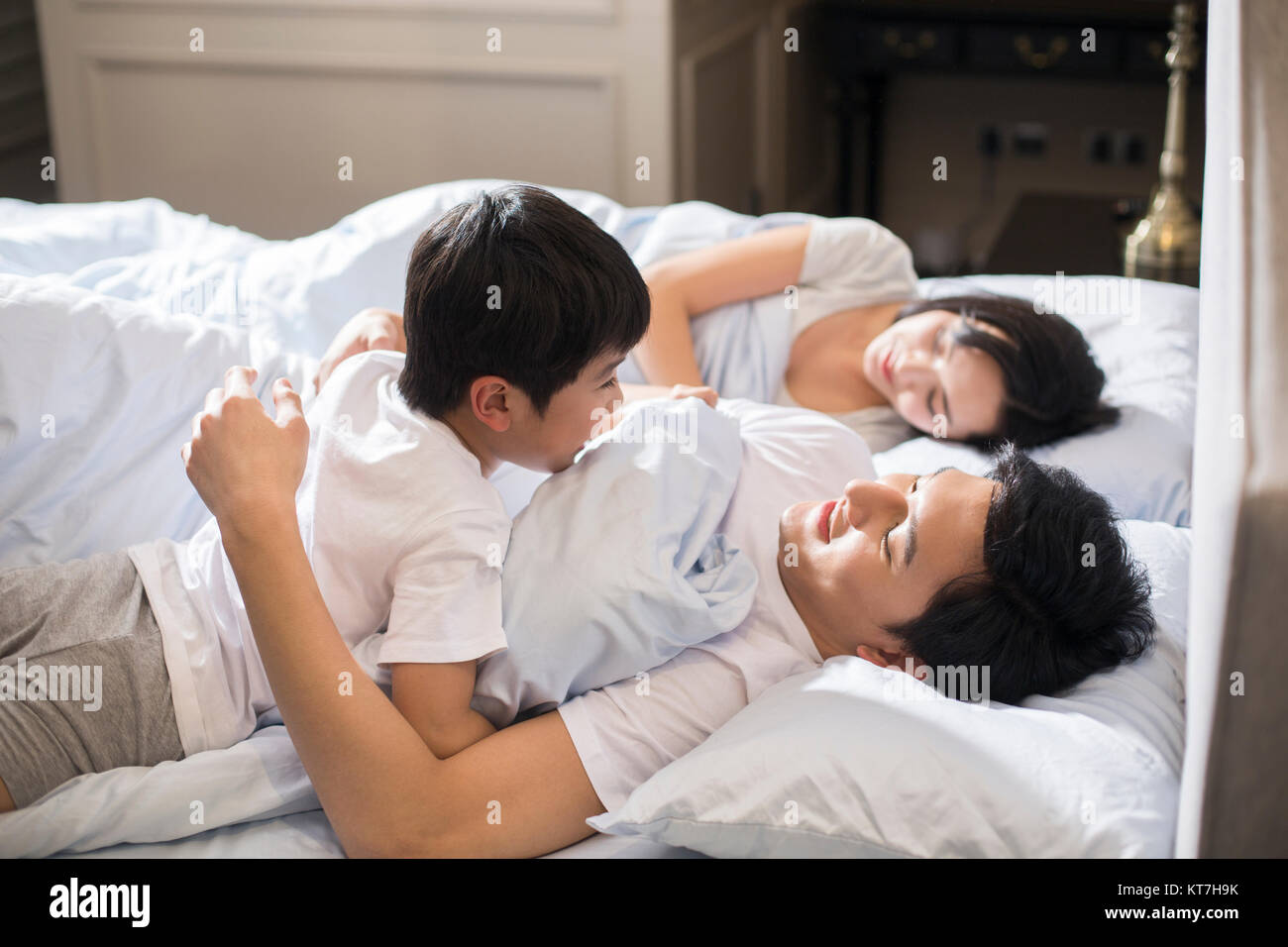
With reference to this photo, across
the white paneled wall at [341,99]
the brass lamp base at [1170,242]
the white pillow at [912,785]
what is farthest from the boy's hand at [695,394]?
the white paneled wall at [341,99]

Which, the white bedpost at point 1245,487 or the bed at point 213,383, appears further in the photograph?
the bed at point 213,383

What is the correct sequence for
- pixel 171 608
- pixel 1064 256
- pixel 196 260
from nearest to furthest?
pixel 171 608, pixel 196 260, pixel 1064 256

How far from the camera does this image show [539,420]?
982mm

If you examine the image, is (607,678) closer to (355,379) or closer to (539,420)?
(539,420)

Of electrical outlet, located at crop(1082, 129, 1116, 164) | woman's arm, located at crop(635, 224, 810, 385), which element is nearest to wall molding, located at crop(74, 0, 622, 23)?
woman's arm, located at crop(635, 224, 810, 385)

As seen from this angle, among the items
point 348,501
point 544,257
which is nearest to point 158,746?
point 348,501

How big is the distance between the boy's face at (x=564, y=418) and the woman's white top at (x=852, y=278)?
72 cm

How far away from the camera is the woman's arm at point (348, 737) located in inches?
34.5

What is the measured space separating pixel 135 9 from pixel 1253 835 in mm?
2905

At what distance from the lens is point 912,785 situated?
86 cm

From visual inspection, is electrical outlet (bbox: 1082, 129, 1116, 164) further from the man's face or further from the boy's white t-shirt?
the boy's white t-shirt

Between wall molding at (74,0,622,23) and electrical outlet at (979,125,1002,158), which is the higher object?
wall molding at (74,0,622,23)

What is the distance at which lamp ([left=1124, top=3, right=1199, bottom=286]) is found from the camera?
209cm

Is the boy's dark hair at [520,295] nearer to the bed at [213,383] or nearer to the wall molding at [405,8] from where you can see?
the bed at [213,383]
